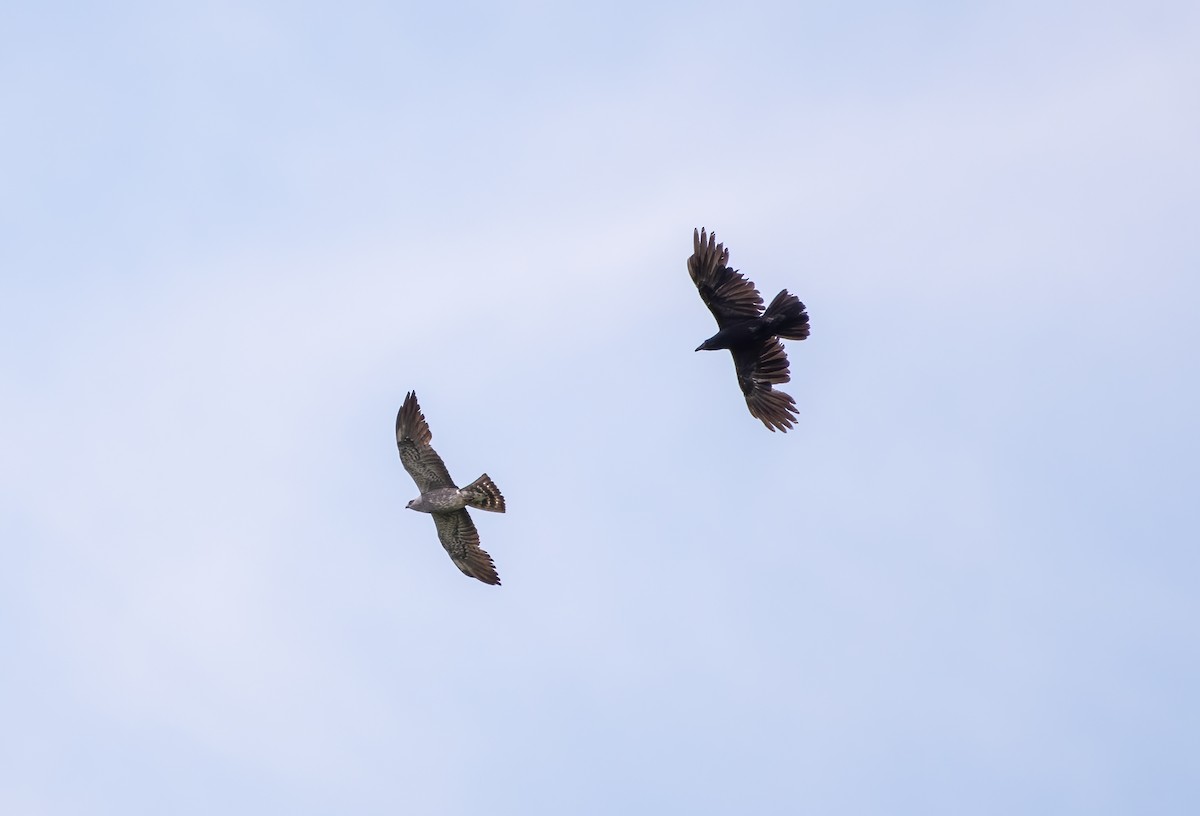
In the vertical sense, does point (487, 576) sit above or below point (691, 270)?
below

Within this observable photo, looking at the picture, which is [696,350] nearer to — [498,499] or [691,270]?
[691,270]

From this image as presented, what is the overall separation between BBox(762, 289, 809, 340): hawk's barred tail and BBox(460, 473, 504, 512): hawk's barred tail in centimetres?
606

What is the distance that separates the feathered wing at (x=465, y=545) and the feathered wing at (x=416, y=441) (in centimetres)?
122

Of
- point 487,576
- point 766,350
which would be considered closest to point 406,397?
point 487,576

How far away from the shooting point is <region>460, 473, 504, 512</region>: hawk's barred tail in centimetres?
3475

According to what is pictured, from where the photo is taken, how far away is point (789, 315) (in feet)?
111

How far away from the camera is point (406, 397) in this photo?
35.1 meters

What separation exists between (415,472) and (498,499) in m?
1.75

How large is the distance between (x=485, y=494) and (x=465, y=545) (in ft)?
6.86

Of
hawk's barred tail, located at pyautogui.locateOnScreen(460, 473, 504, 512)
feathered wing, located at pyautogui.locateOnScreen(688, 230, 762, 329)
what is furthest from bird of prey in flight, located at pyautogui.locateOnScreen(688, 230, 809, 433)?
hawk's barred tail, located at pyautogui.locateOnScreen(460, 473, 504, 512)

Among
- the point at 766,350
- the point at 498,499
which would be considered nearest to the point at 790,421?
the point at 766,350

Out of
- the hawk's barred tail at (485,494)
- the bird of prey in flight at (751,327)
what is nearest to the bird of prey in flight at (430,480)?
the hawk's barred tail at (485,494)

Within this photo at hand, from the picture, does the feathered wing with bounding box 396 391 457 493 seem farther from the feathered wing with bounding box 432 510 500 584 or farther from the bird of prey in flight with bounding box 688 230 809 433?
the bird of prey in flight with bounding box 688 230 809 433

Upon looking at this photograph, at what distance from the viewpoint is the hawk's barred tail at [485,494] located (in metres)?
34.8
